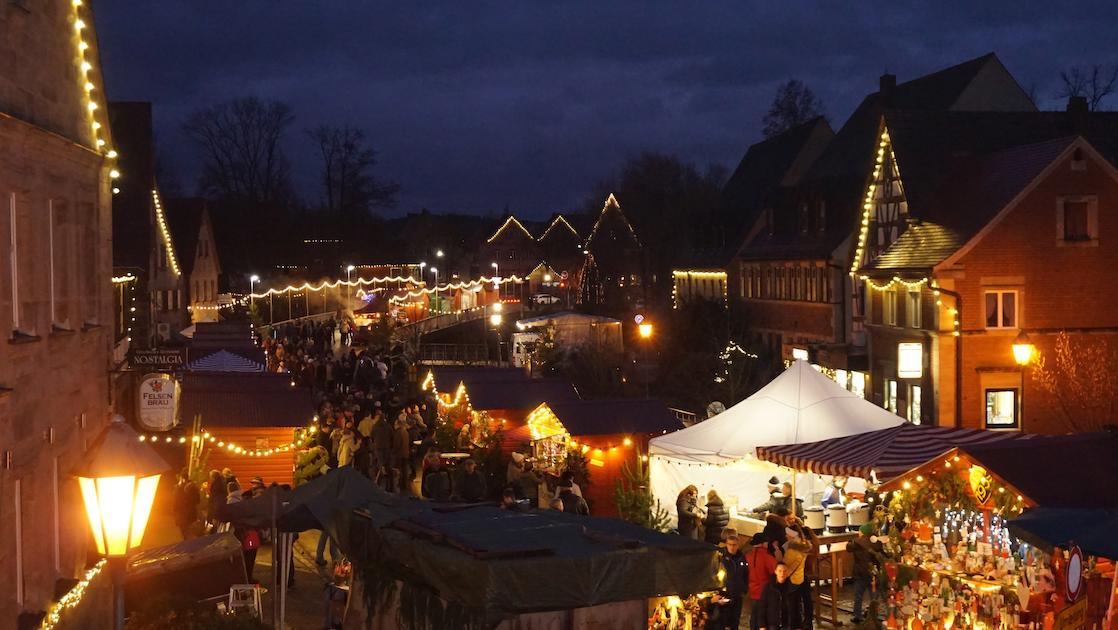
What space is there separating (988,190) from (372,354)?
19.1m

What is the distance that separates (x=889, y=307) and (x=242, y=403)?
16861 mm

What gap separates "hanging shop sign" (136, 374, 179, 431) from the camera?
715 inches

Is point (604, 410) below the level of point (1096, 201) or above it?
below

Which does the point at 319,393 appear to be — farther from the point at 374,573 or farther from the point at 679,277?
the point at 679,277

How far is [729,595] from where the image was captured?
14.4 metres

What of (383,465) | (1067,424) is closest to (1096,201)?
(1067,424)

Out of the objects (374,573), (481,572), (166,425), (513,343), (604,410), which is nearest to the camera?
(481,572)

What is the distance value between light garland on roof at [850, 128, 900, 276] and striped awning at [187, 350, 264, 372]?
15699 mm

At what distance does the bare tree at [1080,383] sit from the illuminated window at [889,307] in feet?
13.1

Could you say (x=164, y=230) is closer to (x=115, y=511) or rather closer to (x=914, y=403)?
(x=914, y=403)

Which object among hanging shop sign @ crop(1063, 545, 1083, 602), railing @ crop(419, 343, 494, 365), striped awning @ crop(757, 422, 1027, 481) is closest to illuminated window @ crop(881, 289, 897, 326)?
striped awning @ crop(757, 422, 1027, 481)

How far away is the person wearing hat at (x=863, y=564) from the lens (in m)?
15.2

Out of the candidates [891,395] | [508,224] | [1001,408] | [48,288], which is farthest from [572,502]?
[508,224]

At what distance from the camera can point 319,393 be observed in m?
32.1
